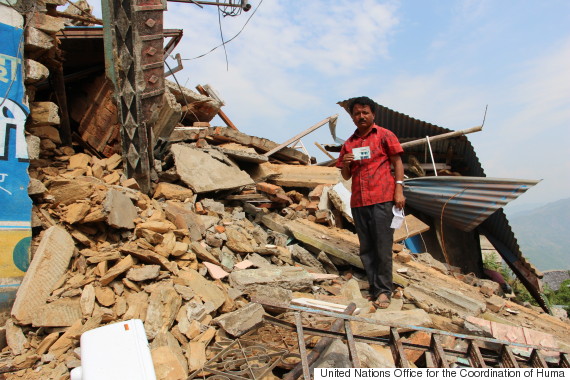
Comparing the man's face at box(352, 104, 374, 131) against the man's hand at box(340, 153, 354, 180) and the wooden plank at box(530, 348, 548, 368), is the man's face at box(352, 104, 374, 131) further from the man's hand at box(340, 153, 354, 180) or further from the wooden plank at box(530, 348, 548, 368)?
the wooden plank at box(530, 348, 548, 368)

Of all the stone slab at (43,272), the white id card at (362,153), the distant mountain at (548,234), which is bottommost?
the distant mountain at (548,234)

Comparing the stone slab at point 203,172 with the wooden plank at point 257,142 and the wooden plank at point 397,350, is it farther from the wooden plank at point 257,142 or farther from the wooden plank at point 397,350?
the wooden plank at point 397,350

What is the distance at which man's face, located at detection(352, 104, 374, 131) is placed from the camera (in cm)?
384

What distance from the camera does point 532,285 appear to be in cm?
711

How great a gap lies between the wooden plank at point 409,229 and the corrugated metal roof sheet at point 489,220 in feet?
6.02

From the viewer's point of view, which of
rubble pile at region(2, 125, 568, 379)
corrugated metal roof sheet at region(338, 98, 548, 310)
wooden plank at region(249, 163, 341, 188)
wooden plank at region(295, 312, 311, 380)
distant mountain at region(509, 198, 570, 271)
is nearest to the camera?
wooden plank at region(295, 312, 311, 380)

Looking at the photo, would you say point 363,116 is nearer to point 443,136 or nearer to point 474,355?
point 474,355

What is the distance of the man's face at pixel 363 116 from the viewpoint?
3.84 metres

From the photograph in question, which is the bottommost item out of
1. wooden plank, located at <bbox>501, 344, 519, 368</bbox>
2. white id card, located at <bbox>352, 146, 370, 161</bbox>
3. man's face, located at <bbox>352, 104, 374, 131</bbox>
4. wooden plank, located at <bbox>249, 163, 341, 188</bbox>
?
wooden plank, located at <bbox>501, 344, 519, 368</bbox>

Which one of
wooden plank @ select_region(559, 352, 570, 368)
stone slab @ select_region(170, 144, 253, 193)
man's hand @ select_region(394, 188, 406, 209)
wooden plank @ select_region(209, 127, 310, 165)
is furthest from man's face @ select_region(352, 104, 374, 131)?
wooden plank @ select_region(209, 127, 310, 165)

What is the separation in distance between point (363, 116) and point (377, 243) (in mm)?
1302

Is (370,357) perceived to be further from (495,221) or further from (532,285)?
(532,285)

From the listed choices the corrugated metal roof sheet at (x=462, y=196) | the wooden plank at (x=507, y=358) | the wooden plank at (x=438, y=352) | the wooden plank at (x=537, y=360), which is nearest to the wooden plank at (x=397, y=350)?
the wooden plank at (x=438, y=352)

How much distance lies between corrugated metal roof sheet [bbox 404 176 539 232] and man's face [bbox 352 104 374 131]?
288cm
